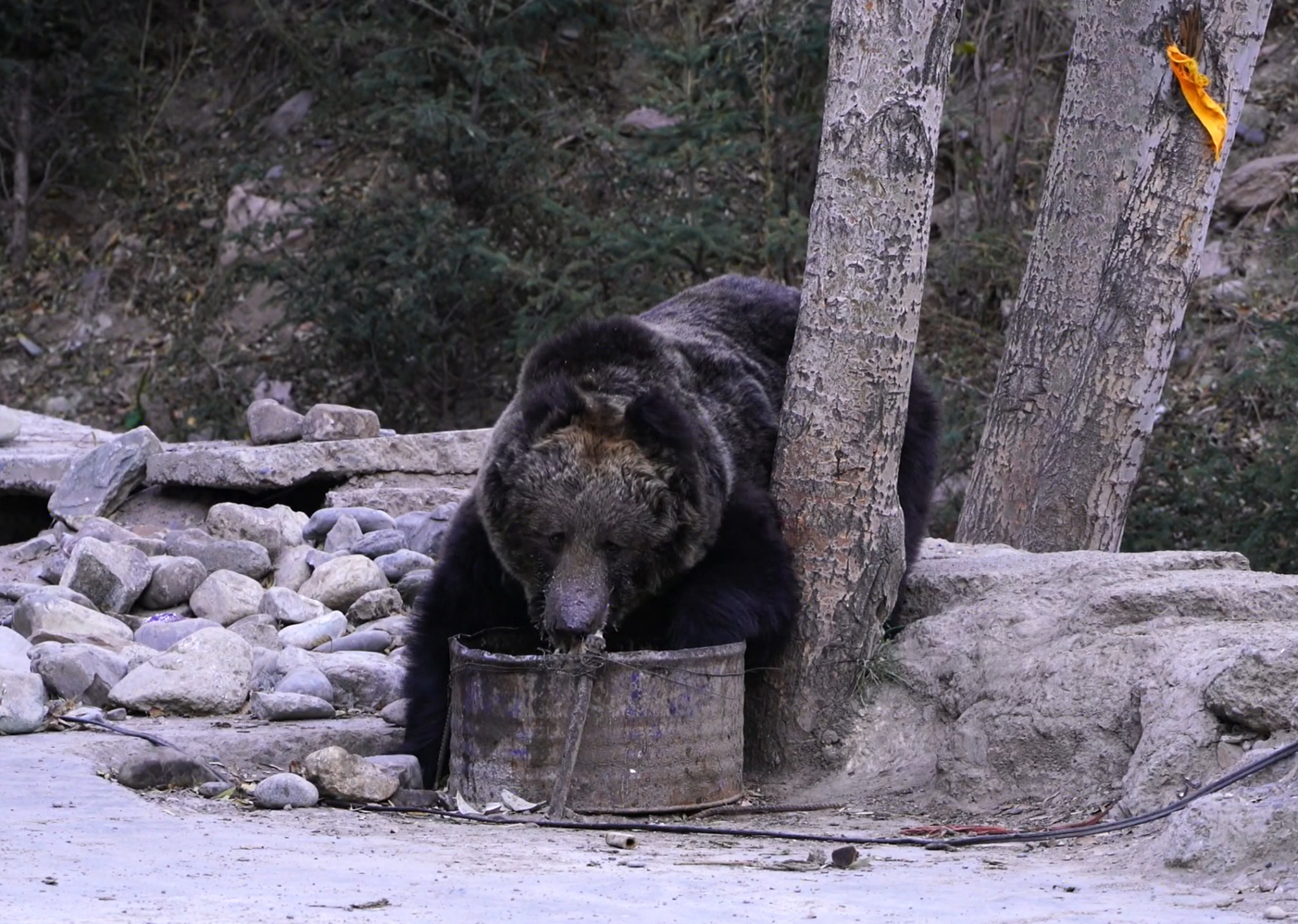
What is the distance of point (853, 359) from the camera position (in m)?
4.90

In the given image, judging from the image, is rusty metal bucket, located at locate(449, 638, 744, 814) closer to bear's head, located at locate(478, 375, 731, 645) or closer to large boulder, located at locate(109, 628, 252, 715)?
bear's head, located at locate(478, 375, 731, 645)

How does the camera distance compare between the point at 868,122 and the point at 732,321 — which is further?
the point at 732,321

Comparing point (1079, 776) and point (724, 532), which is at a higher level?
point (724, 532)

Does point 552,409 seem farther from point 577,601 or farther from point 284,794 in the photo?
point 284,794

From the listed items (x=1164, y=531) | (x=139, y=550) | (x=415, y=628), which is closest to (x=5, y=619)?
(x=139, y=550)

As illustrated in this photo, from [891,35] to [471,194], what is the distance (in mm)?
9112

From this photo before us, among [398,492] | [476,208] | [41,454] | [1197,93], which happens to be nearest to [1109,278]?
[1197,93]

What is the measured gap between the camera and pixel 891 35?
15.4 ft

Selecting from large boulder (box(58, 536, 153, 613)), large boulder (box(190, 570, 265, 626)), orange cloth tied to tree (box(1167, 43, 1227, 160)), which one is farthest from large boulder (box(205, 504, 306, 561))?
orange cloth tied to tree (box(1167, 43, 1227, 160))

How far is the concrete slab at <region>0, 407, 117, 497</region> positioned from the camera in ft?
27.8

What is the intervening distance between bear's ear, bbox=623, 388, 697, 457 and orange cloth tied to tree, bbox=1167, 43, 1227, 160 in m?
2.98

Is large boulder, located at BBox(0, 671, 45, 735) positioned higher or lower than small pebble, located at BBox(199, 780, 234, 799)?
lower

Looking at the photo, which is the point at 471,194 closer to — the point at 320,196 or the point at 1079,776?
the point at 320,196

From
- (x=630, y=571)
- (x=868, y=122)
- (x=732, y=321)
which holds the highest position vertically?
(x=868, y=122)
